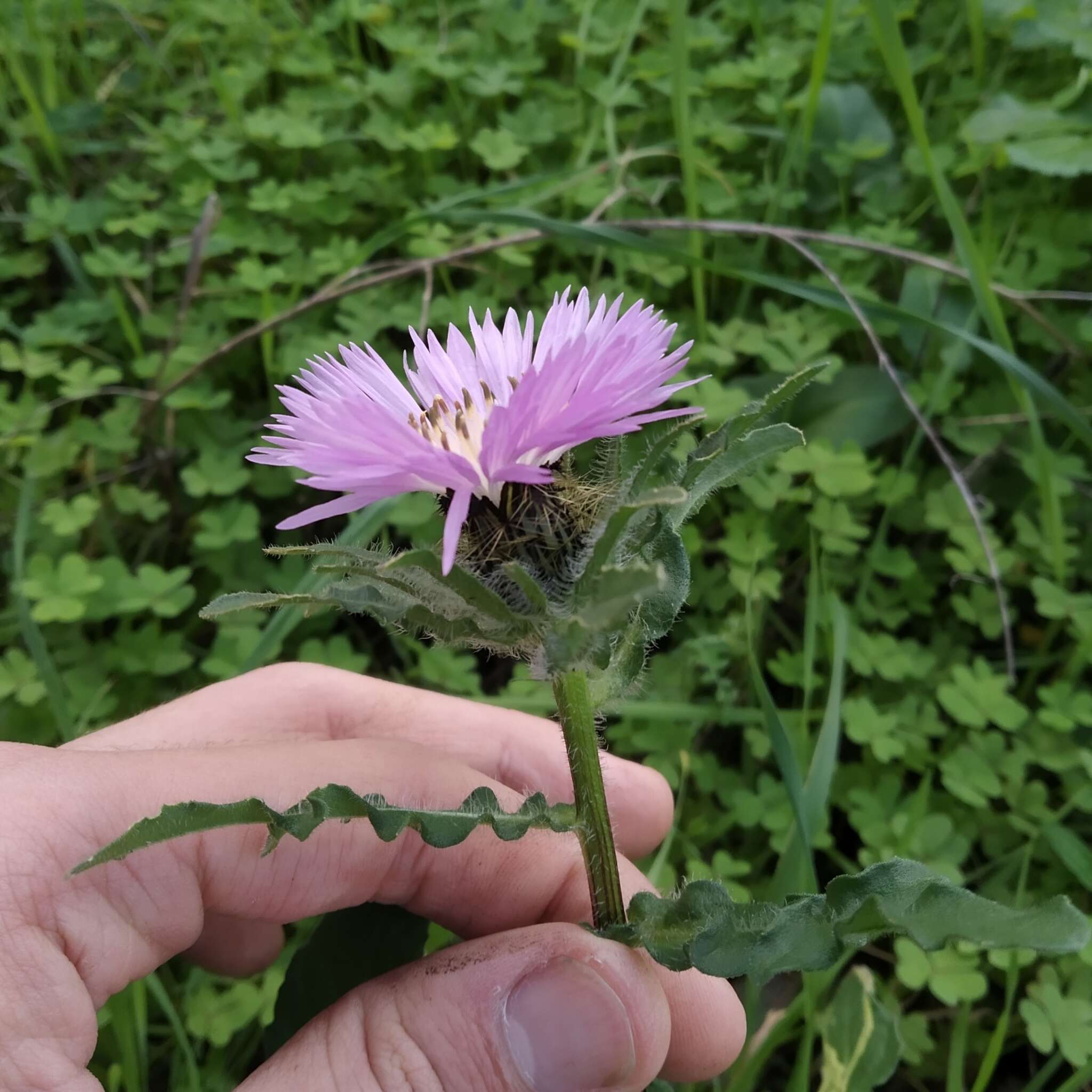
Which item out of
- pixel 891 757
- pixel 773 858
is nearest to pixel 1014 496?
pixel 891 757

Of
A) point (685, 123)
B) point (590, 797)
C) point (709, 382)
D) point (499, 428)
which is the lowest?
point (590, 797)

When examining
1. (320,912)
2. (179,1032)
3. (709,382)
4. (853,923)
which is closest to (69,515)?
(179,1032)

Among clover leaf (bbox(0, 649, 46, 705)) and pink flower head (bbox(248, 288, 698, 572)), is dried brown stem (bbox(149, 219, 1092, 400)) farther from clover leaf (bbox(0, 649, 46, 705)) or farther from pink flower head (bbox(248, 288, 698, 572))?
pink flower head (bbox(248, 288, 698, 572))

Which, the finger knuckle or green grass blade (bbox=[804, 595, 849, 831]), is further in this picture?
green grass blade (bbox=[804, 595, 849, 831])

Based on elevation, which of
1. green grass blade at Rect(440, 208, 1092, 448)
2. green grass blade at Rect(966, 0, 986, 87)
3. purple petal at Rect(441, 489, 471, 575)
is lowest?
purple petal at Rect(441, 489, 471, 575)

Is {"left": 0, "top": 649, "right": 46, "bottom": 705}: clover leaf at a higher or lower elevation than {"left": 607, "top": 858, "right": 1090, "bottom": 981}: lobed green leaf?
higher

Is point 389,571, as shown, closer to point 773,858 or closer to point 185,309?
point 773,858

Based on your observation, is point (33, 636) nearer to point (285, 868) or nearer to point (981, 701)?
point (285, 868)

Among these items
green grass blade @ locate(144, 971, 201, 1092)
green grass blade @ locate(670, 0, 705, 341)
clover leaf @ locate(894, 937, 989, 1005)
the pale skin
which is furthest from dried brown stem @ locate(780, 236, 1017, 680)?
green grass blade @ locate(144, 971, 201, 1092)

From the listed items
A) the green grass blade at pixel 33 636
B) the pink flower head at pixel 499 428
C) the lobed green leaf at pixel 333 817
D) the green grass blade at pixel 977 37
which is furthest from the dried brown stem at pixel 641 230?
the lobed green leaf at pixel 333 817
